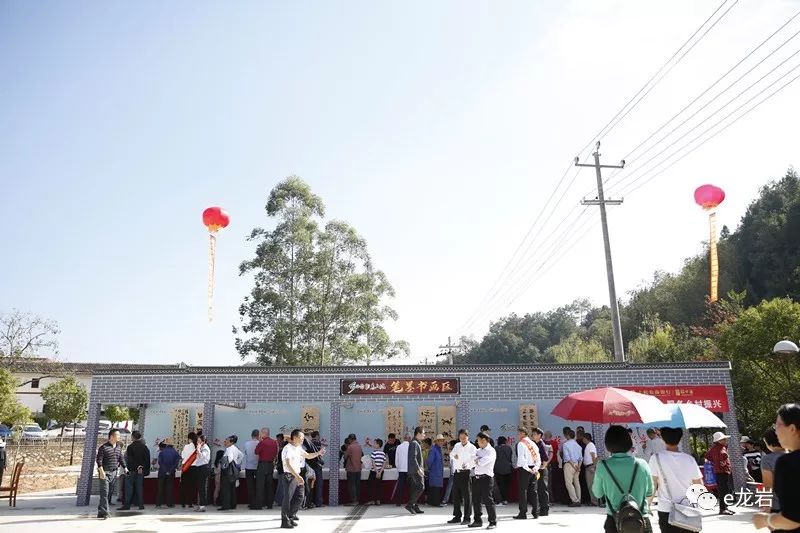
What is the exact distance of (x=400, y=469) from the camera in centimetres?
1269

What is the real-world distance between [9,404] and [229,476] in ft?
53.1

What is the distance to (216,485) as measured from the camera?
42.1 ft

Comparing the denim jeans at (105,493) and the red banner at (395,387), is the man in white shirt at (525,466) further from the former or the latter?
the denim jeans at (105,493)

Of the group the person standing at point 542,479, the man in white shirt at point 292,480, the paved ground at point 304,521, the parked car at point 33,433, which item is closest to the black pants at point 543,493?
the person standing at point 542,479

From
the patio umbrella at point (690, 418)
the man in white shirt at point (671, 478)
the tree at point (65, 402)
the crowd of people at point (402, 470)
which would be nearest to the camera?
the man in white shirt at point (671, 478)

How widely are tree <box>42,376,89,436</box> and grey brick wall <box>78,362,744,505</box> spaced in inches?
771

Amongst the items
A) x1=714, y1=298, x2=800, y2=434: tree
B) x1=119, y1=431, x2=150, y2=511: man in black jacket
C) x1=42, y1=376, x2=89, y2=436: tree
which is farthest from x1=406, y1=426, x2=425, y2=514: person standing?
x1=42, y1=376, x2=89, y2=436: tree

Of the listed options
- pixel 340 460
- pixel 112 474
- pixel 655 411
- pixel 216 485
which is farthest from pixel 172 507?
pixel 655 411

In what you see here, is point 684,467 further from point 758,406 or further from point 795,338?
point 758,406

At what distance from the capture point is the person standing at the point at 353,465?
12781mm

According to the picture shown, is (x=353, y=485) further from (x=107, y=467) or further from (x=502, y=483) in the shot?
(x=107, y=467)

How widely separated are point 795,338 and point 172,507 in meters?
15.2

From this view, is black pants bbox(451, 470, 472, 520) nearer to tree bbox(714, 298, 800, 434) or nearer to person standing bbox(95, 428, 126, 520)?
person standing bbox(95, 428, 126, 520)

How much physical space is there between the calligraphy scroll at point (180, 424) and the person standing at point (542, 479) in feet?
28.9
